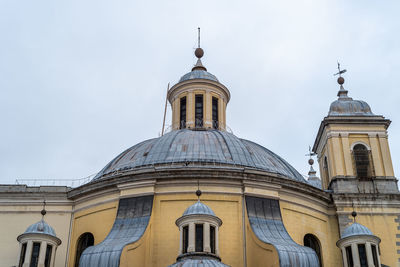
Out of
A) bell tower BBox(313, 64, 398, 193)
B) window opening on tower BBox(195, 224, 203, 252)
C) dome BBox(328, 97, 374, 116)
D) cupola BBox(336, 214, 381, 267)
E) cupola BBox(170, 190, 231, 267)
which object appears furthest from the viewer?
dome BBox(328, 97, 374, 116)

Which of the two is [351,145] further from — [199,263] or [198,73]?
[199,263]

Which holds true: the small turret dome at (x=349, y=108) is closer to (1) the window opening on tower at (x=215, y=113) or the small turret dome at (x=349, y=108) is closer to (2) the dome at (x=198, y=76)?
(1) the window opening on tower at (x=215, y=113)

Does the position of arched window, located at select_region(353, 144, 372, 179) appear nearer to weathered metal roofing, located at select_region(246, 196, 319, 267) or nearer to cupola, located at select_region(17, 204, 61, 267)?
weathered metal roofing, located at select_region(246, 196, 319, 267)

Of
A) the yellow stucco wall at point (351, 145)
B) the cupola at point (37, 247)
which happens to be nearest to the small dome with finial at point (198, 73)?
the yellow stucco wall at point (351, 145)

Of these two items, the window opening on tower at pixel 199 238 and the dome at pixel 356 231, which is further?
the dome at pixel 356 231

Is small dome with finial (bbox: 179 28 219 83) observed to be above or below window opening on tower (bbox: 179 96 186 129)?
above

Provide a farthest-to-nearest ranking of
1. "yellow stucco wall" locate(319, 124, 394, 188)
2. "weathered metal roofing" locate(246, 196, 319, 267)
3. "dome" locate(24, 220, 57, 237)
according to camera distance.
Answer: "yellow stucco wall" locate(319, 124, 394, 188) → "dome" locate(24, 220, 57, 237) → "weathered metal roofing" locate(246, 196, 319, 267)

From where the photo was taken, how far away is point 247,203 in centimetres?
2158

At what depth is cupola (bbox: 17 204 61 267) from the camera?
65.8ft

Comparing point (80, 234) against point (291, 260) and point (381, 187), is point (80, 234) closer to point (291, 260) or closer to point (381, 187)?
point (291, 260)

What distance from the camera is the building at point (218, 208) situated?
19891mm

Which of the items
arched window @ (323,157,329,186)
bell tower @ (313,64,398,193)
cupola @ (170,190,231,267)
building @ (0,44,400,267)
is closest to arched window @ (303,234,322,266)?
building @ (0,44,400,267)

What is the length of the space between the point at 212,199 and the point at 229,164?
211 centimetres

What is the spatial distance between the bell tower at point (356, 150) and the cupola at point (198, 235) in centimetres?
867
